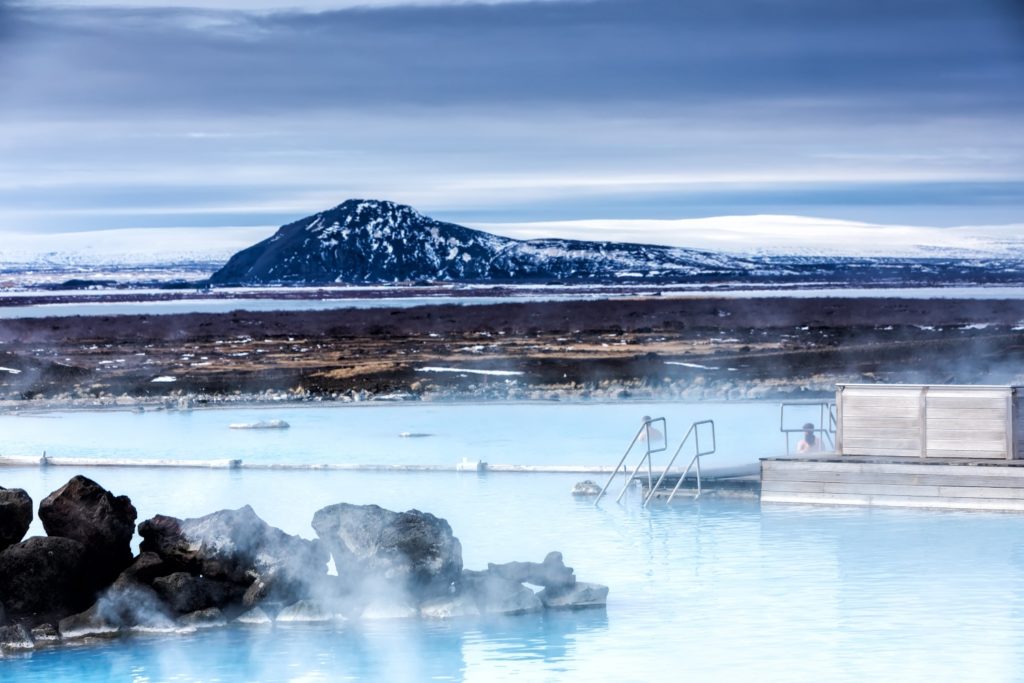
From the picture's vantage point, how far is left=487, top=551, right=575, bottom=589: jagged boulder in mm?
11602

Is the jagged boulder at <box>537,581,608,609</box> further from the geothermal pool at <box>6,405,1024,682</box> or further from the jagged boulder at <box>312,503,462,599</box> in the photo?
the jagged boulder at <box>312,503,462,599</box>

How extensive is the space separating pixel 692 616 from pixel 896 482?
16.3 ft

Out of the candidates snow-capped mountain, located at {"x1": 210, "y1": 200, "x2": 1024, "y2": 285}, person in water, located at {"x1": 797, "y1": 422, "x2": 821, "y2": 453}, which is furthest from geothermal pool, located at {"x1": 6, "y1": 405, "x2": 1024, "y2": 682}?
snow-capped mountain, located at {"x1": 210, "y1": 200, "x2": 1024, "y2": 285}

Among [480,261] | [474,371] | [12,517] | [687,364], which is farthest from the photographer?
[480,261]

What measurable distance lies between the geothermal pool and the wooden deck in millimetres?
220

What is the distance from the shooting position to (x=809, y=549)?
13.8 metres

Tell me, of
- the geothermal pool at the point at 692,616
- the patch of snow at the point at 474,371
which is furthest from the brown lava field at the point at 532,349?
the geothermal pool at the point at 692,616

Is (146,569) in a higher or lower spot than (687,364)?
higher

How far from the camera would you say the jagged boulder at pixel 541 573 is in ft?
38.1

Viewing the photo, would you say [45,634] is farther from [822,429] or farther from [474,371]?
[474,371]

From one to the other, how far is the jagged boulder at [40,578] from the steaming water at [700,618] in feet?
1.94

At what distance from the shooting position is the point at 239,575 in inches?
460

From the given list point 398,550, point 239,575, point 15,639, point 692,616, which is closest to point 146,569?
point 239,575

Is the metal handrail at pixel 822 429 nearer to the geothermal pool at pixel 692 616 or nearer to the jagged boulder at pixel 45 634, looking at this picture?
the geothermal pool at pixel 692 616
